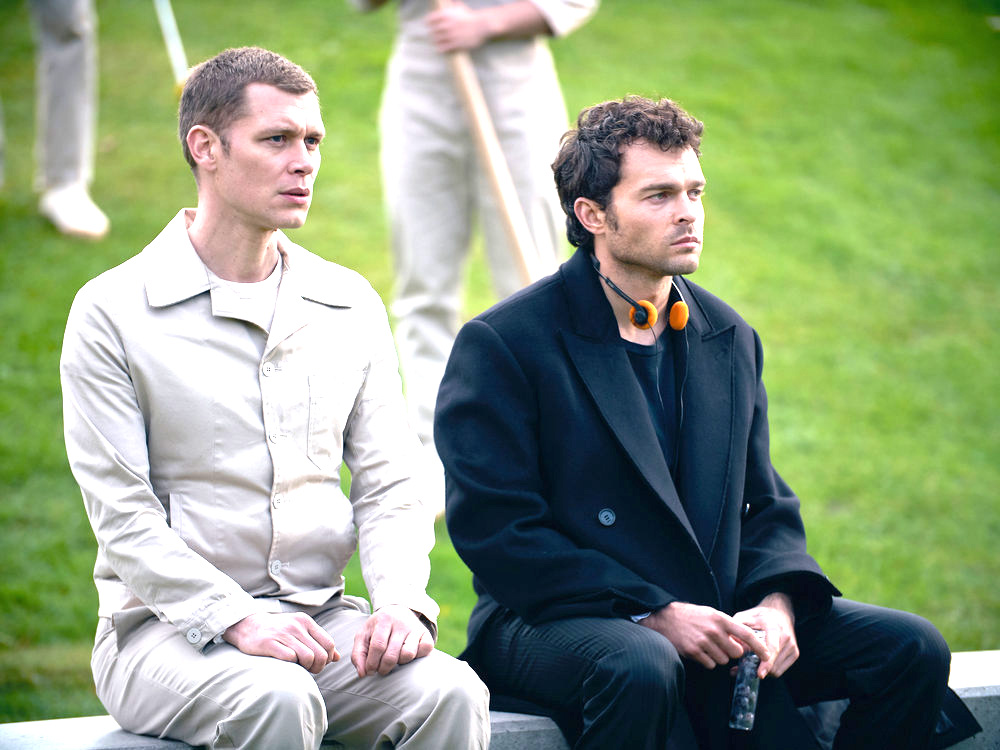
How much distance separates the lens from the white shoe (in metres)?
7.18

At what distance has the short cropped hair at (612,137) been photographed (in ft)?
10.4

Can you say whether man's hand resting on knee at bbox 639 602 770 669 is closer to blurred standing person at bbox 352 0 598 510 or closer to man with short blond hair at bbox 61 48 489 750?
man with short blond hair at bbox 61 48 489 750

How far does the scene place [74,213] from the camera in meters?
7.23

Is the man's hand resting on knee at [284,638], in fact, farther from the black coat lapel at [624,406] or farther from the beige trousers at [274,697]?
the black coat lapel at [624,406]

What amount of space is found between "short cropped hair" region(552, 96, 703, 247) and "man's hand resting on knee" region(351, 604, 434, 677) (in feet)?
3.72

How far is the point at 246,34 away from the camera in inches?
387

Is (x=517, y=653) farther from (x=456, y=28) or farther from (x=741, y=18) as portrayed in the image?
(x=741, y=18)

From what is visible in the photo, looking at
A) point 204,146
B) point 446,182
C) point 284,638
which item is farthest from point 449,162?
point 284,638

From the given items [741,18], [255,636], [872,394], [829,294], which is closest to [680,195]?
[255,636]

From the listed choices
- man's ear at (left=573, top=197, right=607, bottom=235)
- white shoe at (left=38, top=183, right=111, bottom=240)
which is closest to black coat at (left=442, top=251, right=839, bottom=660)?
man's ear at (left=573, top=197, right=607, bottom=235)

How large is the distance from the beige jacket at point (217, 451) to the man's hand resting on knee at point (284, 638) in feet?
0.11

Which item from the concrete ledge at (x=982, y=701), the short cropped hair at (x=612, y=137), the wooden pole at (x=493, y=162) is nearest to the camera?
the short cropped hair at (x=612, y=137)

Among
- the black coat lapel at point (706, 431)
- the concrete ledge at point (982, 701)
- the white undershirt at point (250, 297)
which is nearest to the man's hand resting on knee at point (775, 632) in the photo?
the black coat lapel at point (706, 431)

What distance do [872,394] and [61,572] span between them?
4156 millimetres
